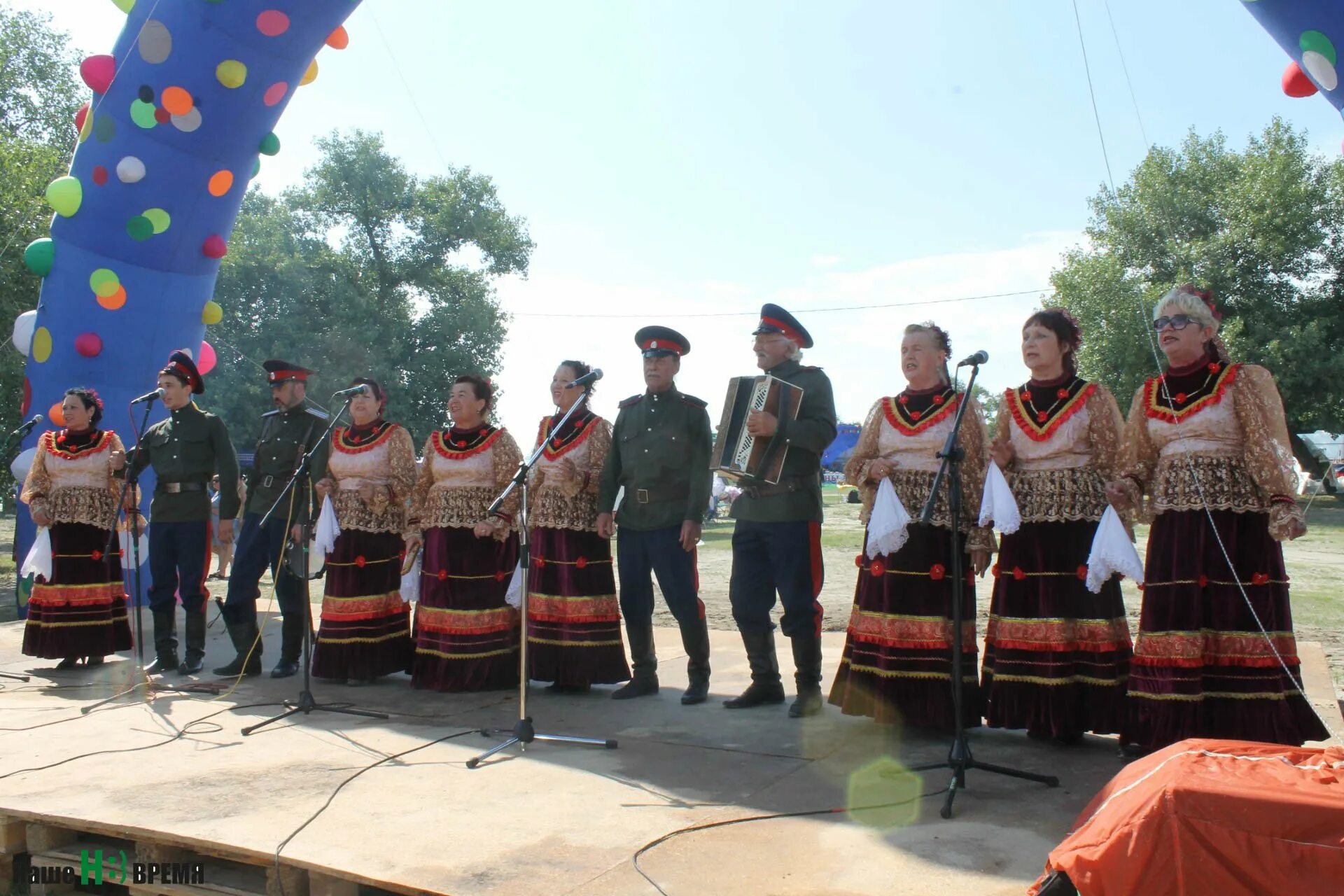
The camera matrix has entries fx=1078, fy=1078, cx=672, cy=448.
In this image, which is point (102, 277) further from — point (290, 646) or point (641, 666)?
point (641, 666)

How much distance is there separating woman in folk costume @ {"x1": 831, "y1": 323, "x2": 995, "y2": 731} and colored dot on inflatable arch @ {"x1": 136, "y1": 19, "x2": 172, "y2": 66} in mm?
5993

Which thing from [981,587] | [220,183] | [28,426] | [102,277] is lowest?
[981,587]

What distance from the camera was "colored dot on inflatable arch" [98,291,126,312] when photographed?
332 inches

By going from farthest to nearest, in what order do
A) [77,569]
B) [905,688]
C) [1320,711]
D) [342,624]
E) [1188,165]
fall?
1. [1188,165]
2. [77,569]
3. [342,624]
4. [1320,711]
5. [905,688]

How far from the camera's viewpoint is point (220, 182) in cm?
848

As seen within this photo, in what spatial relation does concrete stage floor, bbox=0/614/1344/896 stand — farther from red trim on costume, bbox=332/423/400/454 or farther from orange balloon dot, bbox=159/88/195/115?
orange balloon dot, bbox=159/88/195/115

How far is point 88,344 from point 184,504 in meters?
2.30

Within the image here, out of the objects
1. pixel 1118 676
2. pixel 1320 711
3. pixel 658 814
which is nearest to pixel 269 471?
pixel 658 814

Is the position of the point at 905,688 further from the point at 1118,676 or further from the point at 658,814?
the point at 658,814

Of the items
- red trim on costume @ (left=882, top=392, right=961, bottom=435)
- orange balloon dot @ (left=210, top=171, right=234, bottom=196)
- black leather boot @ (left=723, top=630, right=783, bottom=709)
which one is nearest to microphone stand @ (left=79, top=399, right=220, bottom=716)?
orange balloon dot @ (left=210, top=171, right=234, bottom=196)

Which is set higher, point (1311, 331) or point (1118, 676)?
point (1311, 331)

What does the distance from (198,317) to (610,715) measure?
221 inches

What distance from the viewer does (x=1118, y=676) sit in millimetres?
4516

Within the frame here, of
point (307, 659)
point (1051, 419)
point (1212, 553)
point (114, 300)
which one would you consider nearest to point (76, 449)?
point (114, 300)
